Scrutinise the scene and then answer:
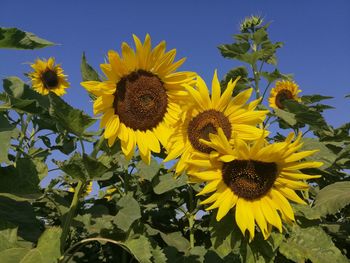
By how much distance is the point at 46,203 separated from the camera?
12.0 ft

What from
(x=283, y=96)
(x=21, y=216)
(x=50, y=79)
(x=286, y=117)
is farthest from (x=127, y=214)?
(x=50, y=79)

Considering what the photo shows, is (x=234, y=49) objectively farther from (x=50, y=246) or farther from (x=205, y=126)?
(x=50, y=246)

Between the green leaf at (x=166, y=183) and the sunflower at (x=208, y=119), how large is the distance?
0.58 meters

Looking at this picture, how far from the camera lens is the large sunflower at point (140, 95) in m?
2.45

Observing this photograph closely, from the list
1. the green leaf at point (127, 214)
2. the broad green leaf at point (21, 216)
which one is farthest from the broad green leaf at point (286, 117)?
the broad green leaf at point (21, 216)

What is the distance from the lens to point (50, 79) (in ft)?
25.0

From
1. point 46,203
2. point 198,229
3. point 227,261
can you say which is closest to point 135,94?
point 227,261

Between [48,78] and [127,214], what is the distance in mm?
5297

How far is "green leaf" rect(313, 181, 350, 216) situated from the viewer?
2.89 metres

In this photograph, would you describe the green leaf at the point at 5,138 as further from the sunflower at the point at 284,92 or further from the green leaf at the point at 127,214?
the sunflower at the point at 284,92

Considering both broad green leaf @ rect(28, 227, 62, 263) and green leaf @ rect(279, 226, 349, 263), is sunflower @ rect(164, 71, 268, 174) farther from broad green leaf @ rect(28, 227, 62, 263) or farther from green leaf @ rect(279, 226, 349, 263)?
broad green leaf @ rect(28, 227, 62, 263)

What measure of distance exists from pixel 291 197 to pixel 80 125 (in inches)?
48.6

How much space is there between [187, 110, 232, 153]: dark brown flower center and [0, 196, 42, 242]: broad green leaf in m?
1.04

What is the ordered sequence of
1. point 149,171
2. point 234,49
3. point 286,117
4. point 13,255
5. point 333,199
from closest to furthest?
point 13,255
point 333,199
point 149,171
point 286,117
point 234,49
